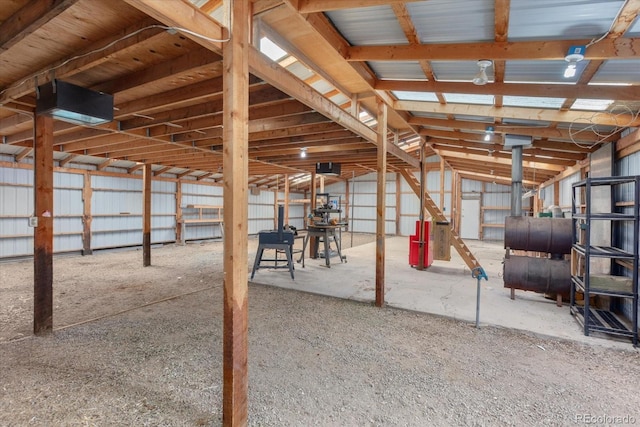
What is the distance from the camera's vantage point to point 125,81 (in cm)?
274

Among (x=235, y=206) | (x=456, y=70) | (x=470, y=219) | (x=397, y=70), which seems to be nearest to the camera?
(x=235, y=206)

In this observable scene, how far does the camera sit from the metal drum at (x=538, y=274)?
13.4ft

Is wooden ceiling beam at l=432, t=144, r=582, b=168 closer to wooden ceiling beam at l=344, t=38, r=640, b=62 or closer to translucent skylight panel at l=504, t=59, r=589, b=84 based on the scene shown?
translucent skylight panel at l=504, t=59, r=589, b=84

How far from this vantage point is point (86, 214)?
26.9 ft

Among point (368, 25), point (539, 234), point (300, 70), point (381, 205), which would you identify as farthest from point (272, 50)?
point (539, 234)

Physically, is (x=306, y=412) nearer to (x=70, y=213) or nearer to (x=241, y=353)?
(x=241, y=353)

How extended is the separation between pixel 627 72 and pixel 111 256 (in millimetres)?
10077

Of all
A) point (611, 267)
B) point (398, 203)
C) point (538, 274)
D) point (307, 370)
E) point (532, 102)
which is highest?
point (532, 102)

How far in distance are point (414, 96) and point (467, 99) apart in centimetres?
67

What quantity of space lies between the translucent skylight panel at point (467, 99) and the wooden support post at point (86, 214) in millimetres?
9083

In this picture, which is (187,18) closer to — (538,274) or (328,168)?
(538,274)

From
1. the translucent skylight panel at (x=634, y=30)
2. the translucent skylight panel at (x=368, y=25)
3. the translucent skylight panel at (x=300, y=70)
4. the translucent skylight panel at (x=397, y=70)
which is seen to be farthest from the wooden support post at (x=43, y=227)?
the translucent skylight panel at (x=634, y=30)

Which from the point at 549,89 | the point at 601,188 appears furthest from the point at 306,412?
the point at 601,188

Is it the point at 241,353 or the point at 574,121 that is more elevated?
the point at 574,121
